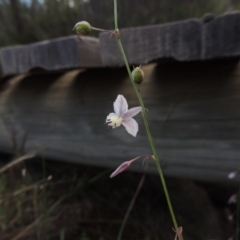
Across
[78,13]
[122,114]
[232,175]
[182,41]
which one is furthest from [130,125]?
[78,13]

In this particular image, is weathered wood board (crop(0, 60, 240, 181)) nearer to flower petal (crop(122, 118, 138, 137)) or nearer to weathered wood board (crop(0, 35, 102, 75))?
weathered wood board (crop(0, 35, 102, 75))

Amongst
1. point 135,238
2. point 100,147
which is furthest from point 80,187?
point 100,147

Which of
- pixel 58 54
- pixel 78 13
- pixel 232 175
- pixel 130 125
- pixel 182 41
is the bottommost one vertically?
pixel 78 13

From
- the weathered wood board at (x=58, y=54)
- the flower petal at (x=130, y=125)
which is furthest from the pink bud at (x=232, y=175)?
the flower petal at (x=130, y=125)

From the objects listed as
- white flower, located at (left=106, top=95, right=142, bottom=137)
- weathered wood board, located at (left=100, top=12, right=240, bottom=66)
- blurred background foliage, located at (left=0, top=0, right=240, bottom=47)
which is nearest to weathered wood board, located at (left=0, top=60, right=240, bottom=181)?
weathered wood board, located at (left=100, top=12, right=240, bottom=66)

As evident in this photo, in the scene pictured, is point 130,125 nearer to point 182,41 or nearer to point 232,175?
point 182,41

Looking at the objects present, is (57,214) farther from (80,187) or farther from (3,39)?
(3,39)
